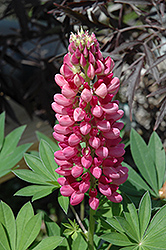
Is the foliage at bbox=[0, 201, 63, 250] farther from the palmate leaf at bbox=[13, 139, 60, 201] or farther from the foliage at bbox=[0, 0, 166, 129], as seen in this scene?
the foliage at bbox=[0, 0, 166, 129]

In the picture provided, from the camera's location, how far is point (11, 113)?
140 cm

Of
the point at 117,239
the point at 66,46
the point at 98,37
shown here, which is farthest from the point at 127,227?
the point at 98,37

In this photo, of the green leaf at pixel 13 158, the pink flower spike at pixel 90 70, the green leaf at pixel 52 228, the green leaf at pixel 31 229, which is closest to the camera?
the pink flower spike at pixel 90 70

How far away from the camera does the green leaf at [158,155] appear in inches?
32.9

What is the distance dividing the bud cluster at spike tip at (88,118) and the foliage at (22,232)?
11 centimetres

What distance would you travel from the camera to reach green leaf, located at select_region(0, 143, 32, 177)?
87 cm

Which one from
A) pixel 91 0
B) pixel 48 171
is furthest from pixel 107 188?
pixel 91 0

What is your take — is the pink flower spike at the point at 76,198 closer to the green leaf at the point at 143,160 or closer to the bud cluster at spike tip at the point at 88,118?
the bud cluster at spike tip at the point at 88,118

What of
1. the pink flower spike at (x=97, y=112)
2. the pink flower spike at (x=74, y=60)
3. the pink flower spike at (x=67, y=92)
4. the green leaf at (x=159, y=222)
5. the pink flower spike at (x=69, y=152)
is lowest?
the green leaf at (x=159, y=222)

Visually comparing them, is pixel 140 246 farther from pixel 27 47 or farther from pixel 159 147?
pixel 27 47

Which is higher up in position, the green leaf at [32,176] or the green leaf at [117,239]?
the green leaf at [32,176]

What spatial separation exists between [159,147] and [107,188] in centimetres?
32

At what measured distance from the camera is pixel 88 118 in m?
0.57

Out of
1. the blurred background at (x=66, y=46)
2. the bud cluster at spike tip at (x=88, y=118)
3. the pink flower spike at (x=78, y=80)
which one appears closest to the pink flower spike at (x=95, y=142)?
the bud cluster at spike tip at (x=88, y=118)
